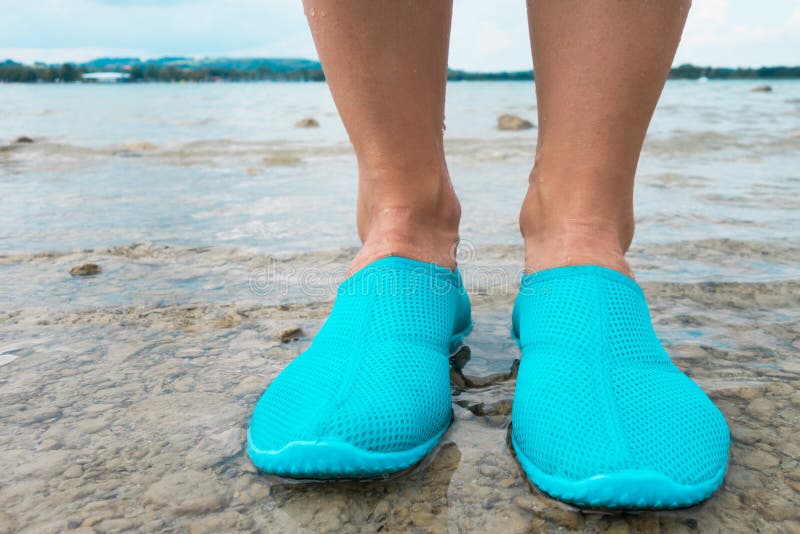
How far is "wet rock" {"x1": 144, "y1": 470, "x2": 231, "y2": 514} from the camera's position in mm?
787

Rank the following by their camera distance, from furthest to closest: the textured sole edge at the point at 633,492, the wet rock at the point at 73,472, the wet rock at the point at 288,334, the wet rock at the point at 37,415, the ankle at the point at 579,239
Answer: the wet rock at the point at 288,334, the ankle at the point at 579,239, the wet rock at the point at 37,415, the wet rock at the point at 73,472, the textured sole edge at the point at 633,492

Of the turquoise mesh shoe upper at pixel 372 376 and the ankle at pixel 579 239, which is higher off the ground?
the ankle at pixel 579 239

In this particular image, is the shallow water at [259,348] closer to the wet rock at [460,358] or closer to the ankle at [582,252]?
the wet rock at [460,358]

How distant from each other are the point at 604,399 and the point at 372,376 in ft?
1.12

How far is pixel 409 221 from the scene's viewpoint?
3.98ft

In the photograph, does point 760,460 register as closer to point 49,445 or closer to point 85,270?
point 49,445

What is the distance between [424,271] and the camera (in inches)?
45.9

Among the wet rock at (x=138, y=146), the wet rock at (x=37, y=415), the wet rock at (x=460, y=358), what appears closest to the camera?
the wet rock at (x=37, y=415)

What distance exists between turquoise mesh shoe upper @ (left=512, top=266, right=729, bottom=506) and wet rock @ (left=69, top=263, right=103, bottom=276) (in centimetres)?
133

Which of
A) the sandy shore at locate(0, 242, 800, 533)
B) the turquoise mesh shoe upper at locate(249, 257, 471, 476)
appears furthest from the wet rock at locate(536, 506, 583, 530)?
the turquoise mesh shoe upper at locate(249, 257, 471, 476)

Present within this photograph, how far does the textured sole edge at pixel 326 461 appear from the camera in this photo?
0.80 meters

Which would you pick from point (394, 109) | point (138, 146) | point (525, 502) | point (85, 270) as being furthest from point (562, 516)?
point (138, 146)

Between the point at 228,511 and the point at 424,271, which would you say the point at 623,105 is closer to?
the point at 424,271

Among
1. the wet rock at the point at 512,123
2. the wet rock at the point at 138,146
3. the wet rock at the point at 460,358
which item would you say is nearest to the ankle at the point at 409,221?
the wet rock at the point at 460,358
